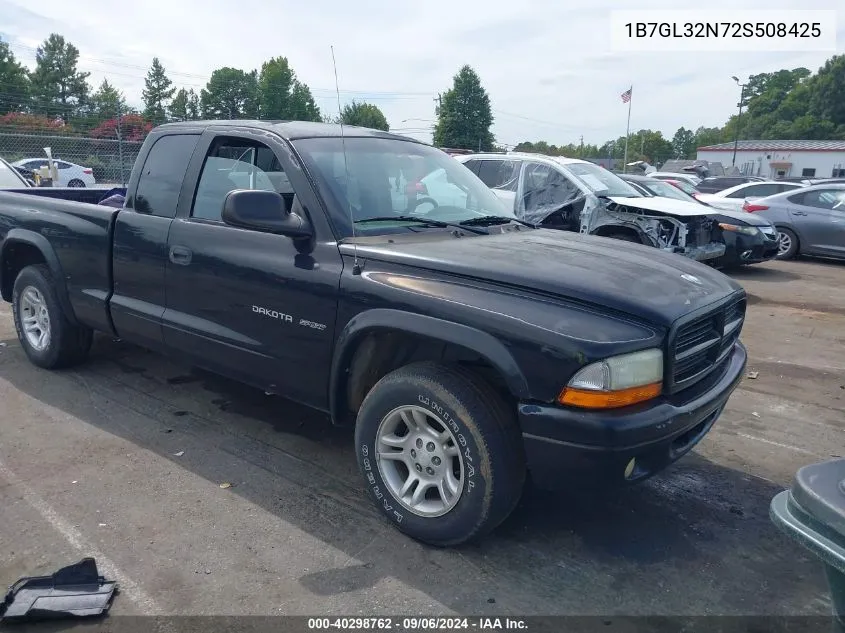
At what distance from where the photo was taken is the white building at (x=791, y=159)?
6900 centimetres

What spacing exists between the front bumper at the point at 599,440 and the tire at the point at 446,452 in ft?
0.46

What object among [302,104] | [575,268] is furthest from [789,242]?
[302,104]

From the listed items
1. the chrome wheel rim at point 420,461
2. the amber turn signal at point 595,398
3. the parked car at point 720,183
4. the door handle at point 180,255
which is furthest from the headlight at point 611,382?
the parked car at point 720,183

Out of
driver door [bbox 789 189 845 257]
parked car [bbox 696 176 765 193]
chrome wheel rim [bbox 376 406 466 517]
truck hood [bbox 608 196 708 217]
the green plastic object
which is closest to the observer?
the green plastic object

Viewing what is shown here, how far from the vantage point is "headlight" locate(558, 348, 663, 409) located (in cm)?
266

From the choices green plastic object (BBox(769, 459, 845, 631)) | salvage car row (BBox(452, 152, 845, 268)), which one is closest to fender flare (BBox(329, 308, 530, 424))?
green plastic object (BBox(769, 459, 845, 631))

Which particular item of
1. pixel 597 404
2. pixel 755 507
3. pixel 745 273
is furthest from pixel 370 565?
pixel 745 273

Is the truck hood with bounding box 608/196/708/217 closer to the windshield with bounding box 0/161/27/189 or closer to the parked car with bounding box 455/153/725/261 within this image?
the parked car with bounding box 455/153/725/261

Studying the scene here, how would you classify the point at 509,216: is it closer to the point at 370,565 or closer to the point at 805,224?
the point at 370,565

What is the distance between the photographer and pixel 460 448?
2.94 meters

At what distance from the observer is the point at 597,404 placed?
269cm

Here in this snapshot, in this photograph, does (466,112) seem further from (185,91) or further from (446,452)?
(446,452)

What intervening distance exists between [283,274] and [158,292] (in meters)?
1.18

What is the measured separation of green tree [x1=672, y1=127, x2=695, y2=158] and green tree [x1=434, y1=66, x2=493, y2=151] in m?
65.7
